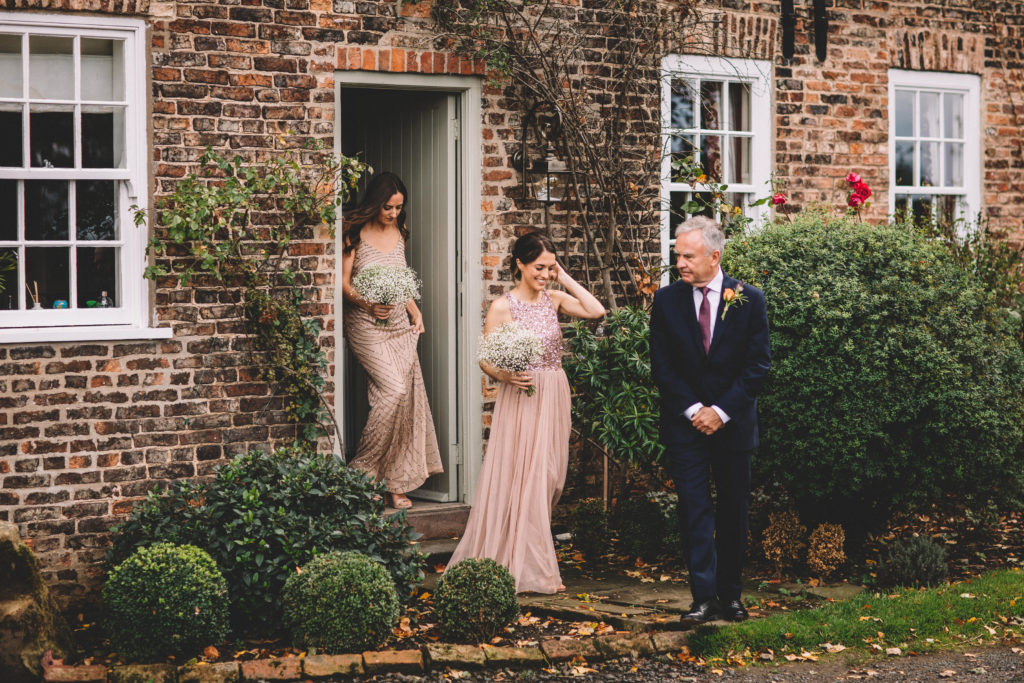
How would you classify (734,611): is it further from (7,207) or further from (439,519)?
(7,207)

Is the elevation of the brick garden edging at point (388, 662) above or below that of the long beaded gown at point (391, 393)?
below

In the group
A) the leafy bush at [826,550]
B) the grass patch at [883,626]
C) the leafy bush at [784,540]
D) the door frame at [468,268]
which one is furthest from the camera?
the door frame at [468,268]

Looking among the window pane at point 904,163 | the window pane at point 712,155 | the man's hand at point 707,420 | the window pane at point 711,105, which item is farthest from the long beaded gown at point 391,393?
the window pane at point 904,163

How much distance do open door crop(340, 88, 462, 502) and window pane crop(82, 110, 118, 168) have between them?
1889mm

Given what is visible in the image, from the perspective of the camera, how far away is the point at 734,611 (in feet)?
21.0

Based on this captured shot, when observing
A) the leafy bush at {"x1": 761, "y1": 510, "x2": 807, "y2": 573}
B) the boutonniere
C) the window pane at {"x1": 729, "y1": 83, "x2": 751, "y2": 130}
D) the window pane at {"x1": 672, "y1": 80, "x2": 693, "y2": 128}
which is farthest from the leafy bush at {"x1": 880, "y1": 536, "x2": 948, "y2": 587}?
the window pane at {"x1": 729, "y1": 83, "x2": 751, "y2": 130}

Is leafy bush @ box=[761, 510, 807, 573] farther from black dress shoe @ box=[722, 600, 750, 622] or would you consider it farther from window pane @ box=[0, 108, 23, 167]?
window pane @ box=[0, 108, 23, 167]

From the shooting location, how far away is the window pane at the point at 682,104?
9.49 metres

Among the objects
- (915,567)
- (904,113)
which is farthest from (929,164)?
(915,567)

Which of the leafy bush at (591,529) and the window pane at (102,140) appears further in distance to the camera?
the leafy bush at (591,529)

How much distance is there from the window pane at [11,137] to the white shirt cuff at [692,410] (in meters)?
4.13

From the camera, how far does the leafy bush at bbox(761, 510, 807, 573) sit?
24.9 feet

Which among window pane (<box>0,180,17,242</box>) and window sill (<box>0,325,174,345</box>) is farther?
window pane (<box>0,180,17,242</box>)

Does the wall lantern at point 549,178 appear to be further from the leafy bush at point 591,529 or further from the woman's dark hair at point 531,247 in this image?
the leafy bush at point 591,529
